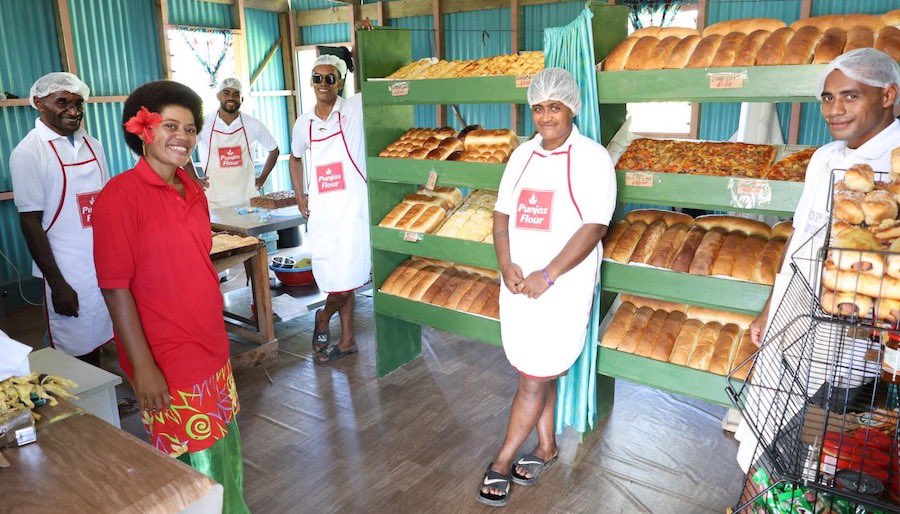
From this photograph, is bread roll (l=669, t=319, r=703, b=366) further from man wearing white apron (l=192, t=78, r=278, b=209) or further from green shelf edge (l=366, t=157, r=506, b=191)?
man wearing white apron (l=192, t=78, r=278, b=209)

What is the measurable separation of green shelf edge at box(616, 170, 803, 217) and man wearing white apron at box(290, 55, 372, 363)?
1946mm

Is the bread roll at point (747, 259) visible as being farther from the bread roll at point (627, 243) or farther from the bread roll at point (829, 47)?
the bread roll at point (829, 47)

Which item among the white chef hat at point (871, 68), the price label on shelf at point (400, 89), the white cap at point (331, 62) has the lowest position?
the white chef hat at point (871, 68)

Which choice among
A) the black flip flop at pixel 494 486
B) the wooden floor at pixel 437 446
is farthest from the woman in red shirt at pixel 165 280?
the black flip flop at pixel 494 486

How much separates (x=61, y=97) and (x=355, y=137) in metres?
1.69

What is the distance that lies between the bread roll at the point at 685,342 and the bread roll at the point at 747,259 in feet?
1.37

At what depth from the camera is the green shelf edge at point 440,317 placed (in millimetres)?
3594

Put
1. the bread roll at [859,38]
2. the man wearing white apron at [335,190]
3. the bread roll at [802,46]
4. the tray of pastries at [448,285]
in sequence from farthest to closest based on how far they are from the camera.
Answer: the man wearing white apron at [335,190] < the tray of pastries at [448,285] < the bread roll at [802,46] < the bread roll at [859,38]

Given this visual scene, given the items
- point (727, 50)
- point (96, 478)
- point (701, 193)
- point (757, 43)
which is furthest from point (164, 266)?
point (757, 43)

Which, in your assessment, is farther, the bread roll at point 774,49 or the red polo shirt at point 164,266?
the bread roll at point 774,49

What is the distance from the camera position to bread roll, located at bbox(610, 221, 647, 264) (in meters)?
3.05

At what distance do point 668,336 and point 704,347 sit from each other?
0.61ft

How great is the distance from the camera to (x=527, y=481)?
2.99 m

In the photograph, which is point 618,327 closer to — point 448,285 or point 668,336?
point 668,336
